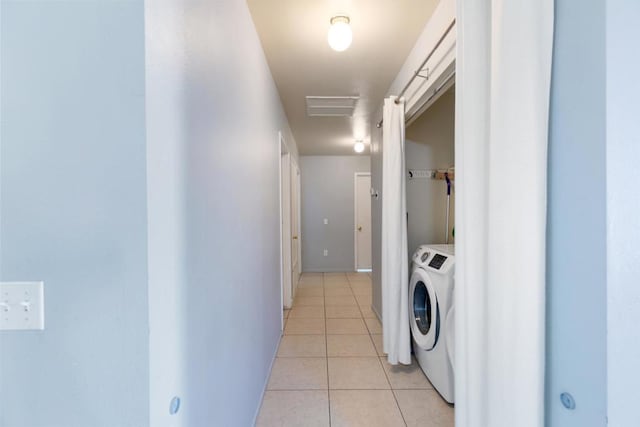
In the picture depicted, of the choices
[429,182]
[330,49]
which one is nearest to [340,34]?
[330,49]

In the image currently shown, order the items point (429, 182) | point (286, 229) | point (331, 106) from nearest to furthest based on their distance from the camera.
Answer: point (429, 182) < point (331, 106) < point (286, 229)

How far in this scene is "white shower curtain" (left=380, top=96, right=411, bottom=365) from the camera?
2.08m

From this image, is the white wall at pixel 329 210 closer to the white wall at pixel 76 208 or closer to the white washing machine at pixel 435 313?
the white washing machine at pixel 435 313

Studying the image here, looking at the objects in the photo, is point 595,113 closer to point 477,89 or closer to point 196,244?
point 477,89

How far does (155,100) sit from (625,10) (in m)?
1.10

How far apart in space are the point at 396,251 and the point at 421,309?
0.53 m

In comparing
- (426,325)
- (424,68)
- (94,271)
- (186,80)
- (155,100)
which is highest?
(424,68)

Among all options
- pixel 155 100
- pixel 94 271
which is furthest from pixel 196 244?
pixel 155 100

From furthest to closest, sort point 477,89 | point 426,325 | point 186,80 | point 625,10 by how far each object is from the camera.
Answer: point 426,325
point 477,89
point 186,80
point 625,10

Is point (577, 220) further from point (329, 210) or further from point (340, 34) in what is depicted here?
point (329, 210)

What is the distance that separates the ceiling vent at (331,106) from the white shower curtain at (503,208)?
1932mm

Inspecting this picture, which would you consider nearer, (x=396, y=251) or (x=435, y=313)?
(x=435, y=313)

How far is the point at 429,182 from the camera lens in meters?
2.72

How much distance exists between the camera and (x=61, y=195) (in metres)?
0.63
